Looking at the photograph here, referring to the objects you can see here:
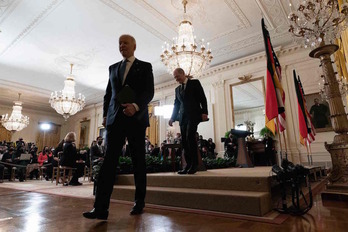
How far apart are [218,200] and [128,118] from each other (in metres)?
1.01

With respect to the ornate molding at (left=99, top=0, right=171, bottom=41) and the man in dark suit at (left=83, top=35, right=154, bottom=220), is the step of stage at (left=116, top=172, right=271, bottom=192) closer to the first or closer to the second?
the man in dark suit at (left=83, top=35, right=154, bottom=220)

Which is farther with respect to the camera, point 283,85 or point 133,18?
point 283,85

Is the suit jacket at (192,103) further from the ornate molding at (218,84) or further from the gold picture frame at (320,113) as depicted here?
the ornate molding at (218,84)

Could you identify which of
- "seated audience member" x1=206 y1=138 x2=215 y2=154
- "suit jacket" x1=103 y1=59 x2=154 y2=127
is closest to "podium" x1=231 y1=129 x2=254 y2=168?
"seated audience member" x1=206 y1=138 x2=215 y2=154

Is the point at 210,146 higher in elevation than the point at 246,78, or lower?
lower

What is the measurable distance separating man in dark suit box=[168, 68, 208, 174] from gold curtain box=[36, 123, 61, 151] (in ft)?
45.3

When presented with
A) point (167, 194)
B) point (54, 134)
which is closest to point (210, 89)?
point (167, 194)

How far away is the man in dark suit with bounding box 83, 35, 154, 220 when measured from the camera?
61.5 inches

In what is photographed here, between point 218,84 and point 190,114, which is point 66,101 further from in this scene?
point 190,114

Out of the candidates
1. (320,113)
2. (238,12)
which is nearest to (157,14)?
(238,12)

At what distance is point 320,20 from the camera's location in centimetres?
273

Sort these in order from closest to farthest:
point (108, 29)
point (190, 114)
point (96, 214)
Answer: point (96, 214) < point (190, 114) < point (108, 29)

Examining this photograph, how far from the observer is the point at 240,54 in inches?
284

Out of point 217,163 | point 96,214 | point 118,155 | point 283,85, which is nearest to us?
point 96,214
